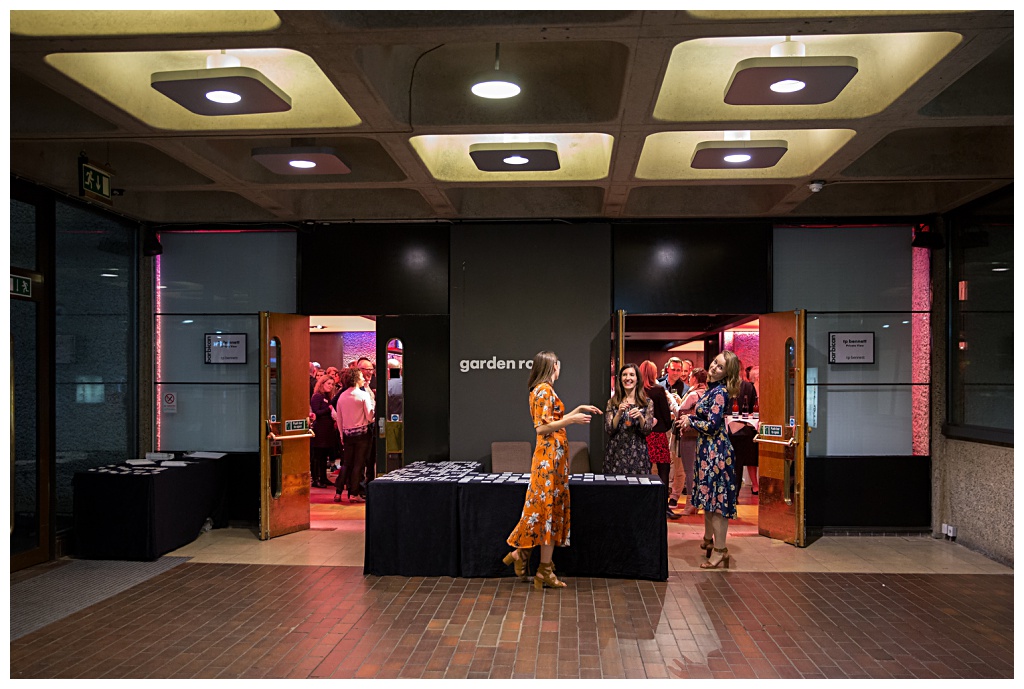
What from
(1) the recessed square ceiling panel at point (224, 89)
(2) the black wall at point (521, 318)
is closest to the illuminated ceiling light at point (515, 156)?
(1) the recessed square ceiling panel at point (224, 89)

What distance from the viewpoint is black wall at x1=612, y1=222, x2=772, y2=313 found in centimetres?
861

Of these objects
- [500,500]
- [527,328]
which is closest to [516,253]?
[527,328]

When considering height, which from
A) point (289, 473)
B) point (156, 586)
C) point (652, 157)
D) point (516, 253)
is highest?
point (652, 157)

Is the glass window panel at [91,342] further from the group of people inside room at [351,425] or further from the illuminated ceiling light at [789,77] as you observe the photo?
the illuminated ceiling light at [789,77]

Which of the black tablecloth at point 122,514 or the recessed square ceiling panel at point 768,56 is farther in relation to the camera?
the black tablecloth at point 122,514

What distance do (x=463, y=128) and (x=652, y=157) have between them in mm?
2194

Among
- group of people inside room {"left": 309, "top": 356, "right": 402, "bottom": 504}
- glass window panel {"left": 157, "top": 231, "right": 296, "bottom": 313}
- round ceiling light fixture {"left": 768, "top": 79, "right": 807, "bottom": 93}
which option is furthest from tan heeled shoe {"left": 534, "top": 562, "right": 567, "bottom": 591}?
glass window panel {"left": 157, "top": 231, "right": 296, "bottom": 313}

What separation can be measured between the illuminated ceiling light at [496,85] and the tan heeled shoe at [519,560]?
323cm

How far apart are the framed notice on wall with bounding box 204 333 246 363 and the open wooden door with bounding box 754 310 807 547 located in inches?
219

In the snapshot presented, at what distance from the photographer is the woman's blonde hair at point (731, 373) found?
6469 millimetres

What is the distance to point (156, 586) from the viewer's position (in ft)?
20.4

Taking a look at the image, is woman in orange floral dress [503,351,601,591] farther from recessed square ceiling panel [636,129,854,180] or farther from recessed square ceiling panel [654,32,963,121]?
recessed square ceiling panel [636,129,854,180]

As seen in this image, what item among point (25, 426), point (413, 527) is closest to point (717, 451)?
point (413, 527)

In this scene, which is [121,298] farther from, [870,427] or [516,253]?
[870,427]
